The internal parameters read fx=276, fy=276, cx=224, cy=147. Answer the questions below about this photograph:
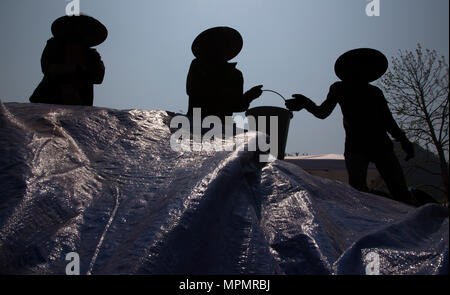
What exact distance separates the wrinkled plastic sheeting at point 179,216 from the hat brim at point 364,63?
1591 millimetres

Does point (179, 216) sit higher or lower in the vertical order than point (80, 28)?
lower

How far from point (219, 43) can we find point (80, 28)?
45.6 inches

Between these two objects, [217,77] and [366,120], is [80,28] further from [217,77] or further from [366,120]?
[366,120]

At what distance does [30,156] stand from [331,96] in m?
2.18

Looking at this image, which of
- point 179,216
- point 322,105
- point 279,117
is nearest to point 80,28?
point 279,117

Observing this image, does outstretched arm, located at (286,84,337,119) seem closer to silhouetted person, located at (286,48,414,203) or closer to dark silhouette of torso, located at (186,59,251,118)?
silhouetted person, located at (286,48,414,203)

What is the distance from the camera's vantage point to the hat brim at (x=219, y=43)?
2396mm

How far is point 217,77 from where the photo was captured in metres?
2.32

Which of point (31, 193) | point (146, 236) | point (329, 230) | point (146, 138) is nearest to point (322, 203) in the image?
point (329, 230)

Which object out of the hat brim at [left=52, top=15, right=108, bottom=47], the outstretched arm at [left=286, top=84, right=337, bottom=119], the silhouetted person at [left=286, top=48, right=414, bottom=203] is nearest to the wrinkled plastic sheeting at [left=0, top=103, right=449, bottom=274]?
the silhouetted person at [left=286, top=48, right=414, bottom=203]

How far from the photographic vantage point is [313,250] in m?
0.68

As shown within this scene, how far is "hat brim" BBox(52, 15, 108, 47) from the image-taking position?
2240 mm

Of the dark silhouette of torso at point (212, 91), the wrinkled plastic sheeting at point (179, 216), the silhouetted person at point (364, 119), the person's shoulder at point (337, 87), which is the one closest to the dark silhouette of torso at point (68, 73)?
the dark silhouette of torso at point (212, 91)

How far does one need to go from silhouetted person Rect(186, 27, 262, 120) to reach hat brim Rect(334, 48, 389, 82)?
82 centimetres
